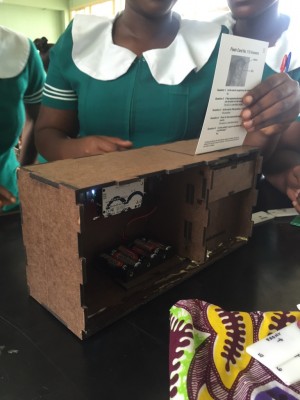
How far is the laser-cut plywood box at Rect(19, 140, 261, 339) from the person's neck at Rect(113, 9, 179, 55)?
0.29m

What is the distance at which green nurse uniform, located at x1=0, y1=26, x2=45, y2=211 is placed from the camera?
1021 mm

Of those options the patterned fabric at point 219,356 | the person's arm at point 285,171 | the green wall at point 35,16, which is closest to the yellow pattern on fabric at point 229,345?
the patterned fabric at point 219,356

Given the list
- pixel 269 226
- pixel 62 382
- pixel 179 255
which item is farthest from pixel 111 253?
pixel 269 226

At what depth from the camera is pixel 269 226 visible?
3.03 ft

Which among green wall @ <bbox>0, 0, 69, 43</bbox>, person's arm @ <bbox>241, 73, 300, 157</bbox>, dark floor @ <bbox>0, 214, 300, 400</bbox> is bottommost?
dark floor @ <bbox>0, 214, 300, 400</bbox>

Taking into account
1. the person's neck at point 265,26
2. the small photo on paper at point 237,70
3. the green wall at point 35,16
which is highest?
the green wall at point 35,16

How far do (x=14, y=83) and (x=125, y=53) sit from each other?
391mm

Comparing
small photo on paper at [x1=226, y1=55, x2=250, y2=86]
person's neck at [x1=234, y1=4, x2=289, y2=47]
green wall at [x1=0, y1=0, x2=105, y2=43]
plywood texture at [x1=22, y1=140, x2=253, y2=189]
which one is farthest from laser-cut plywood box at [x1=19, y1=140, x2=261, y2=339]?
green wall at [x1=0, y1=0, x2=105, y2=43]

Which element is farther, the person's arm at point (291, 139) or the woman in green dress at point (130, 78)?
the person's arm at point (291, 139)

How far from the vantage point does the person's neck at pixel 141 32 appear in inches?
34.9

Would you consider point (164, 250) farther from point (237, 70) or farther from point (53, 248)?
point (237, 70)

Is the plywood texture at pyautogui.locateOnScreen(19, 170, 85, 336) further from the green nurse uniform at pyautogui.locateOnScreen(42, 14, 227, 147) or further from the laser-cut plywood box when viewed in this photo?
the green nurse uniform at pyautogui.locateOnScreen(42, 14, 227, 147)

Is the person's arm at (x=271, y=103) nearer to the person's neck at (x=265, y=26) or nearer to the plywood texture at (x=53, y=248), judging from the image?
the person's neck at (x=265, y=26)

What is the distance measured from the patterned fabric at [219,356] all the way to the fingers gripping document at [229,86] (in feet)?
1.12
